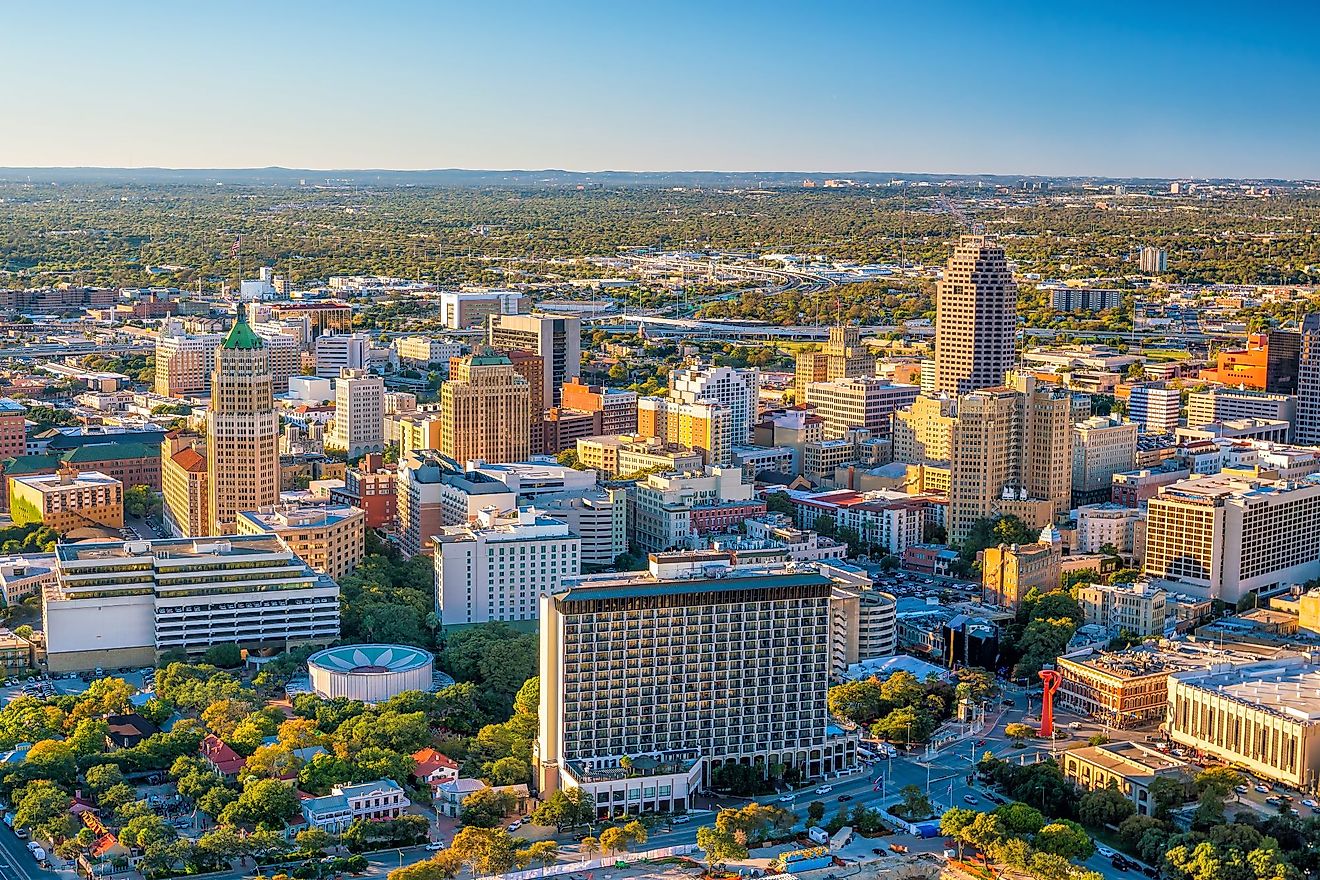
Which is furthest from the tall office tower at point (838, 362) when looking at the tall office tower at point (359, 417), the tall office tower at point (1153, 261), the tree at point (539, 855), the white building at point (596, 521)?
the tall office tower at point (1153, 261)

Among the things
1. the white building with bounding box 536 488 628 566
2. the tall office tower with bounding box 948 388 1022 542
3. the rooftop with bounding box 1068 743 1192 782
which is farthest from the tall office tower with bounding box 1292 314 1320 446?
the rooftop with bounding box 1068 743 1192 782

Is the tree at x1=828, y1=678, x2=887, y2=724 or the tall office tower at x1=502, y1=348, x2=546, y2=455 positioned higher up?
the tall office tower at x1=502, y1=348, x2=546, y2=455

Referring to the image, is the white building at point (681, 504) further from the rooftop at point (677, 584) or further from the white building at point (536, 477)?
the rooftop at point (677, 584)

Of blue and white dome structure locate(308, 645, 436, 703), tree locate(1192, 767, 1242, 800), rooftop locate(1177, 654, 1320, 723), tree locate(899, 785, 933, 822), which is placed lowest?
tree locate(899, 785, 933, 822)

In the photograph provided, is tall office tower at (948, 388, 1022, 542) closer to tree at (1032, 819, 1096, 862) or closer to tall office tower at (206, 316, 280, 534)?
tall office tower at (206, 316, 280, 534)

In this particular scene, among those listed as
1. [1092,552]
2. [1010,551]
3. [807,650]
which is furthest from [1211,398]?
[807,650]

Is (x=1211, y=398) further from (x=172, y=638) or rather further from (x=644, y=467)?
(x=172, y=638)
